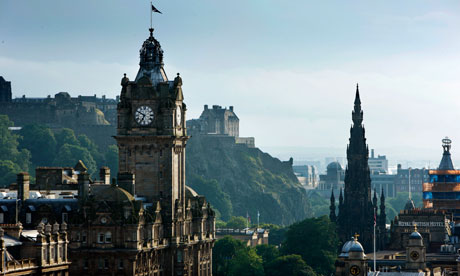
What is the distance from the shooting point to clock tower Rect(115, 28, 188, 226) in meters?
170

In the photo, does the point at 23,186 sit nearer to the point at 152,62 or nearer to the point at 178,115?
the point at 178,115

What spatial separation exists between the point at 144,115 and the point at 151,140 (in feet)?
9.60

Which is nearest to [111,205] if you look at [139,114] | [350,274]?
[139,114]

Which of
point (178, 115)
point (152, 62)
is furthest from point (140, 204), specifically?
point (152, 62)

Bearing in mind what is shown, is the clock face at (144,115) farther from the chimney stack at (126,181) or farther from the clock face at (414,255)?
the clock face at (414,255)

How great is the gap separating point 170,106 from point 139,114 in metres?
3.53

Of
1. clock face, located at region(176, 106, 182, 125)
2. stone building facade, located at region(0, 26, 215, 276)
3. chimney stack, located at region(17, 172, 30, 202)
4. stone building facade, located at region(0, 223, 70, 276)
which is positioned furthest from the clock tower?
stone building facade, located at region(0, 223, 70, 276)

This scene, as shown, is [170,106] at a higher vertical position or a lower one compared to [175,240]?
higher

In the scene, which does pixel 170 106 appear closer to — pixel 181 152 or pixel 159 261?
pixel 181 152

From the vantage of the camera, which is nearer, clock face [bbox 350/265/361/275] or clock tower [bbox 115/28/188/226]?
clock face [bbox 350/265/361/275]

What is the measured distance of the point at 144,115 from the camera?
17050 centimetres

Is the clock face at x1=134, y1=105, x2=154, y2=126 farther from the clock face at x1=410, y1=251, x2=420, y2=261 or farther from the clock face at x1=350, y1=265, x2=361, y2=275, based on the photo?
the clock face at x1=410, y1=251, x2=420, y2=261

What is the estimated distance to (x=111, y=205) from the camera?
516 feet

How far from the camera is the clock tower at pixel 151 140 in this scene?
556 ft
